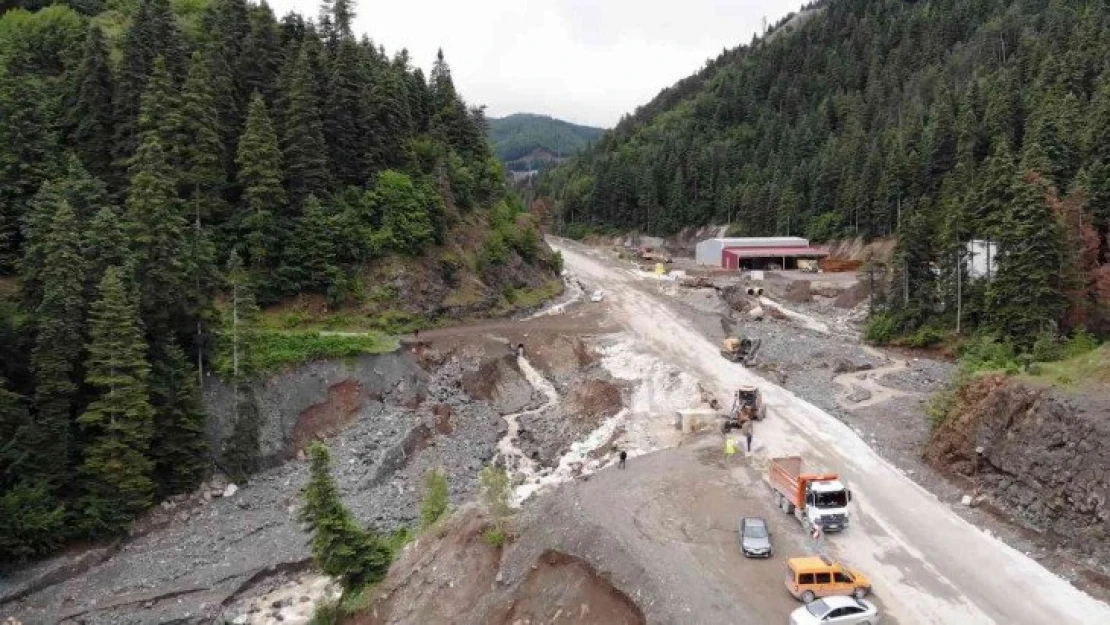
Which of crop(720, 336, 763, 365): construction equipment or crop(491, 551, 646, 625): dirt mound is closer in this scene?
crop(491, 551, 646, 625): dirt mound

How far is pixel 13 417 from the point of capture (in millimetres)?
29797

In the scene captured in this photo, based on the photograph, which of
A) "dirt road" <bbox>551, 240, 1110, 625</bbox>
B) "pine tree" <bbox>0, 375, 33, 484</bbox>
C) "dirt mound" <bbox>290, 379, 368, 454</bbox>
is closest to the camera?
"dirt road" <bbox>551, 240, 1110, 625</bbox>

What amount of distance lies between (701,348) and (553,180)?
5539 inches

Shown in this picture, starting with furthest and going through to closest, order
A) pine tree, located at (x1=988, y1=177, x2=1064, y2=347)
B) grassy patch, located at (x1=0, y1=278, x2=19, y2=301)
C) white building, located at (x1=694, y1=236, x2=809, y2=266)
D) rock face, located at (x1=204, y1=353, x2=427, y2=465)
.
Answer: white building, located at (x1=694, y1=236, x2=809, y2=266)
pine tree, located at (x1=988, y1=177, x2=1064, y2=347)
rock face, located at (x1=204, y1=353, x2=427, y2=465)
grassy patch, located at (x1=0, y1=278, x2=19, y2=301)

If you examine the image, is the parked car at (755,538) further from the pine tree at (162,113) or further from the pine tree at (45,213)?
the pine tree at (162,113)

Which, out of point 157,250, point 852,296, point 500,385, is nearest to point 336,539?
point 157,250

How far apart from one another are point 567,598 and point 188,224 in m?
34.2

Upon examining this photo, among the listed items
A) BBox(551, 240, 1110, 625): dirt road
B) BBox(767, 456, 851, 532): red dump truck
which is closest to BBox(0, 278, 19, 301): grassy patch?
BBox(767, 456, 851, 532): red dump truck

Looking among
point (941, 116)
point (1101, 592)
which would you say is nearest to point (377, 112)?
point (1101, 592)

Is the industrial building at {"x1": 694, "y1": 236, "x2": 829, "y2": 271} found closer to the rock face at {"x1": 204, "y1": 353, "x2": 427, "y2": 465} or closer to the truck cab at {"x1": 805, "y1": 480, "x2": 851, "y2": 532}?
the rock face at {"x1": 204, "y1": 353, "x2": 427, "y2": 465}

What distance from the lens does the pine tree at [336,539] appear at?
22.3m

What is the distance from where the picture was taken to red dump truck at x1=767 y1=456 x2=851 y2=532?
75.7ft

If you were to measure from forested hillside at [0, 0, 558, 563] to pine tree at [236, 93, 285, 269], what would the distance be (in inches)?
5.2

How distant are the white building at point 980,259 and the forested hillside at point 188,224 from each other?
1380 inches
